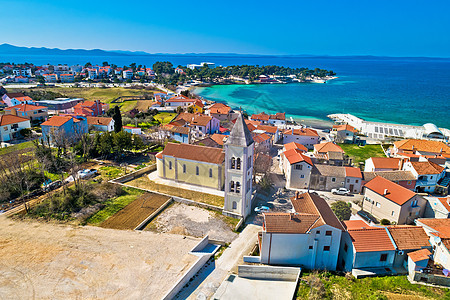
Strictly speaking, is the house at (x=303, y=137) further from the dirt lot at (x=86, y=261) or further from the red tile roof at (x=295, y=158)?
the dirt lot at (x=86, y=261)

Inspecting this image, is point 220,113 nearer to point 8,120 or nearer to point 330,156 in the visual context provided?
point 330,156

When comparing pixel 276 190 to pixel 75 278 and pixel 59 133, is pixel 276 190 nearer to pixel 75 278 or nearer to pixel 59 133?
pixel 75 278

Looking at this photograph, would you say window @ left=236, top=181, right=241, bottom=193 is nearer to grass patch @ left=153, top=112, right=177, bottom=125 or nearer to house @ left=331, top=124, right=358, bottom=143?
house @ left=331, top=124, right=358, bottom=143

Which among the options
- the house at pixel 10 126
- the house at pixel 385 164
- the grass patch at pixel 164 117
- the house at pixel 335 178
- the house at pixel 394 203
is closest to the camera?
the house at pixel 394 203

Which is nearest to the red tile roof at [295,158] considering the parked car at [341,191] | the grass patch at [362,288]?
the parked car at [341,191]

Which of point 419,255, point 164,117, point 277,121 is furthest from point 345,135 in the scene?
point 164,117

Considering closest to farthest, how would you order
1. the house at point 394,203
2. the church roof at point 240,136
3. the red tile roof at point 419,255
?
the red tile roof at point 419,255 < the church roof at point 240,136 < the house at point 394,203
